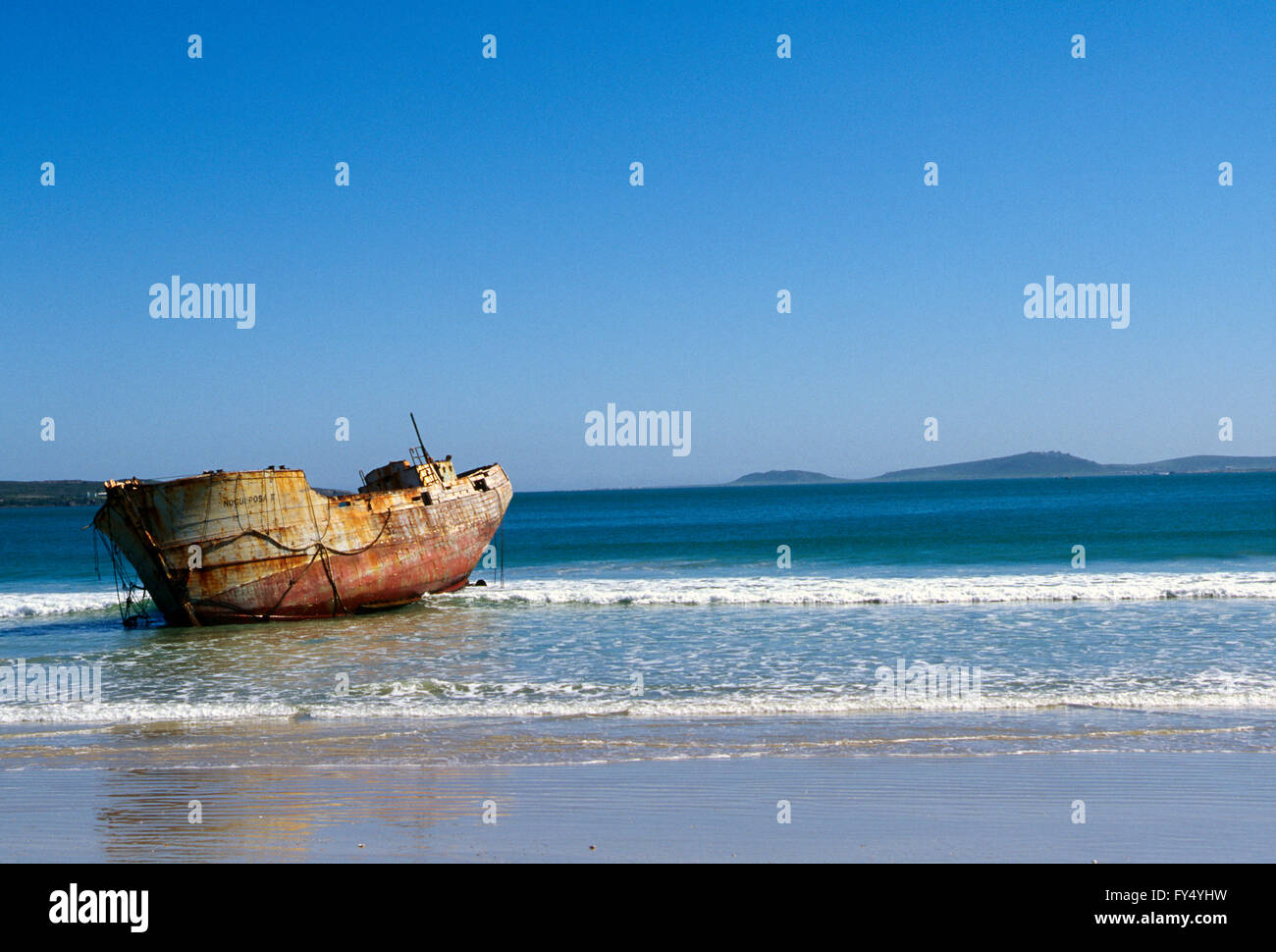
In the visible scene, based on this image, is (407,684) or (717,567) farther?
(717,567)

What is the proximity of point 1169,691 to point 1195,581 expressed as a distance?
14278 millimetres

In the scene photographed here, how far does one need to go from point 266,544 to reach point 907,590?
1493 centimetres

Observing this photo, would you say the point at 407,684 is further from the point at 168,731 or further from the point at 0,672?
the point at 0,672

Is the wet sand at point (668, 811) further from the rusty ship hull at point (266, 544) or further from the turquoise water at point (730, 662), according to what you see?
the rusty ship hull at point (266, 544)

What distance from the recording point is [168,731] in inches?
406

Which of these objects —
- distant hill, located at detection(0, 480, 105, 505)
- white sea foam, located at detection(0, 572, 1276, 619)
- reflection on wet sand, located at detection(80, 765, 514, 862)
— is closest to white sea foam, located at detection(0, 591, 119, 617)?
white sea foam, located at detection(0, 572, 1276, 619)

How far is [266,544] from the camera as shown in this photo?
18672 mm

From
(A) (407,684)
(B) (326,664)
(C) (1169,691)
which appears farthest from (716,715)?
(B) (326,664)

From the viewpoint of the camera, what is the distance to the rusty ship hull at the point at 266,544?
1802 centimetres

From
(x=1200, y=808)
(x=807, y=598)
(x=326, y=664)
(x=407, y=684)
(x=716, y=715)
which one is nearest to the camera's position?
(x=1200, y=808)

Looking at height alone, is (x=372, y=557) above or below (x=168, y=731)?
above

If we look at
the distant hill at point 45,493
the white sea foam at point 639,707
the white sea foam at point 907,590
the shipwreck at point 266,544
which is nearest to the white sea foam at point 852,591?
the white sea foam at point 907,590

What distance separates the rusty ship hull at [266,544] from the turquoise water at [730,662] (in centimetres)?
67

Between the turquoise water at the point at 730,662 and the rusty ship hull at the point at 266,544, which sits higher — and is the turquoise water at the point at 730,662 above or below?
below
